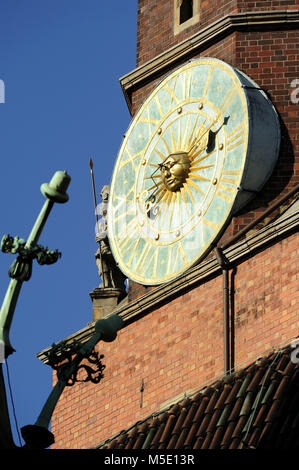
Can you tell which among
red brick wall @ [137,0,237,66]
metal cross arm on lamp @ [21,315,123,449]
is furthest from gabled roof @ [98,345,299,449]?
red brick wall @ [137,0,237,66]

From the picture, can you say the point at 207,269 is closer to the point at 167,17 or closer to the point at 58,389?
the point at 167,17

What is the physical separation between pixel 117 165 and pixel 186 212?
2.32 meters

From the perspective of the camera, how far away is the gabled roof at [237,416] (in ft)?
78.6

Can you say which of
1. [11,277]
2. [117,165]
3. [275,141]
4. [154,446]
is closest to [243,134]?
[275,141]

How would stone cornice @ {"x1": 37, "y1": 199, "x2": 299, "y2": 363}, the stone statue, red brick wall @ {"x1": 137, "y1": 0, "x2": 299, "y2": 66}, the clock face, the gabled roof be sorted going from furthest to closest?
the stone statue, red brick wall @ {"x1": 137, "y1": 0, "x2": 299, "y2": 66}, the clock face, stone cornice @ {"x1": 37, "y1": 199, "x2": 299, "y2": 363}, the gabled roof

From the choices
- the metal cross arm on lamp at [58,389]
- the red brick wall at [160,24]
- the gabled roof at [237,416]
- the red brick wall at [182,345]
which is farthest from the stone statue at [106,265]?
the metal cross arm on lamp at [58,389]

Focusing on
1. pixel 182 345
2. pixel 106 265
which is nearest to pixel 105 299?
pixel 106 265

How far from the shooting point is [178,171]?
29.7 metres

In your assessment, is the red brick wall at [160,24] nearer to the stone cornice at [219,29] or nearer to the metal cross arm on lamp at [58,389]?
the stone cornice at [219,29]

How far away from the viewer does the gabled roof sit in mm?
23953

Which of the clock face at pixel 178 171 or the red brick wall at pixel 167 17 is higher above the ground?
the red brick wall at pixel 167 17

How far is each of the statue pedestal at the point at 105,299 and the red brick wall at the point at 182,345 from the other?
1.96 ft

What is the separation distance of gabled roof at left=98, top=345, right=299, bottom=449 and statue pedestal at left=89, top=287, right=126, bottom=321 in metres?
3.22

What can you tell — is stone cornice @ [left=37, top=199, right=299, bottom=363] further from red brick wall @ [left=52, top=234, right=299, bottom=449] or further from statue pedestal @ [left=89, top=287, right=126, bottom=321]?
statue pedestal @ [left=89, top=287, right=126, bottom=321]
